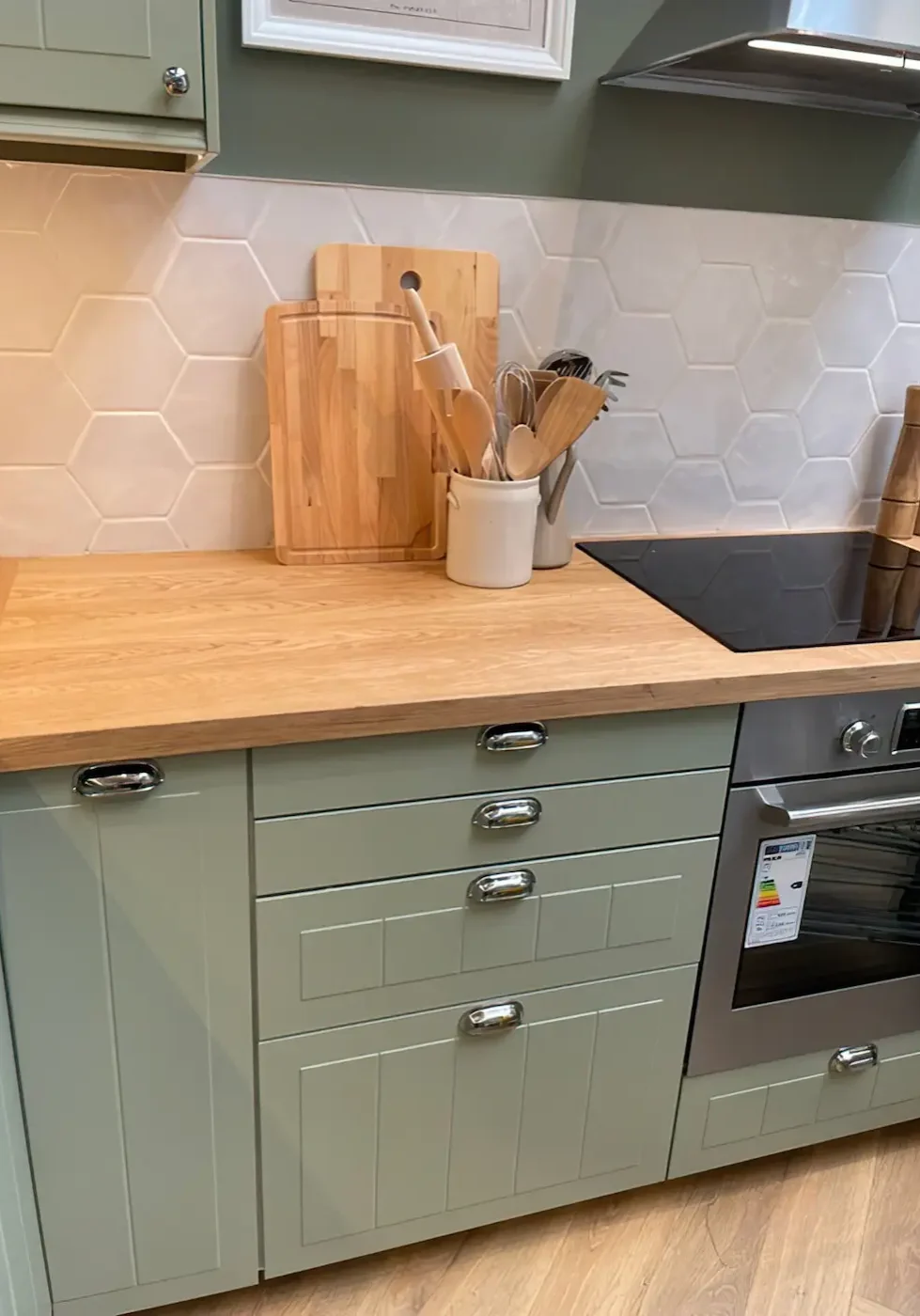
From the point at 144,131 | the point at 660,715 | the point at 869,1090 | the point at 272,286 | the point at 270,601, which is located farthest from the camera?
the point at 869,1090

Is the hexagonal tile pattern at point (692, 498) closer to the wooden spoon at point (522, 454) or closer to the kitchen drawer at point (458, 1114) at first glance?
the wooden spoon at point (522, 454)

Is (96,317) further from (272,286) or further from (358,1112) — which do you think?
(358,1112)

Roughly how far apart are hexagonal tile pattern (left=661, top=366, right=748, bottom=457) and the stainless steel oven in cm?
66

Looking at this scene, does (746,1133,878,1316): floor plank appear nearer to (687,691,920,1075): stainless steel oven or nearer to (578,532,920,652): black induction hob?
(687,691,920,1075): stainless steel oven

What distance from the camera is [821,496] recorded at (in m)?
1.98

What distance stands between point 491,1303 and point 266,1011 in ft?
2.07

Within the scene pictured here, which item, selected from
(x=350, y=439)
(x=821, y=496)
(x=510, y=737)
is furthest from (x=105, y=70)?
(x=821, y=496)

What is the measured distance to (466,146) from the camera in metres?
1.56

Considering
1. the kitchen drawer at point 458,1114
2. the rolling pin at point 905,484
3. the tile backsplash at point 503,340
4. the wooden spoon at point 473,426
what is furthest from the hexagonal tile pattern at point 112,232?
the rolling pin at point 905,484

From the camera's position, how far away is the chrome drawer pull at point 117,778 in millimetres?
1072

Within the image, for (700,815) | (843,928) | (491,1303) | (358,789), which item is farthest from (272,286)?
(491,1303)

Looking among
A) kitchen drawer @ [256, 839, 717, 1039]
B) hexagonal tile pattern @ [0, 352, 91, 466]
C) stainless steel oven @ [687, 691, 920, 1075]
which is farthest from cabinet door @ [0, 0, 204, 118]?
stainless steel oven @ [687, 691, 920, 1075]

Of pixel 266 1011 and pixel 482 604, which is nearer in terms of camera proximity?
pixel 266 1011

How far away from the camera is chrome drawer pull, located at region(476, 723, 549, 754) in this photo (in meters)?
1.21
